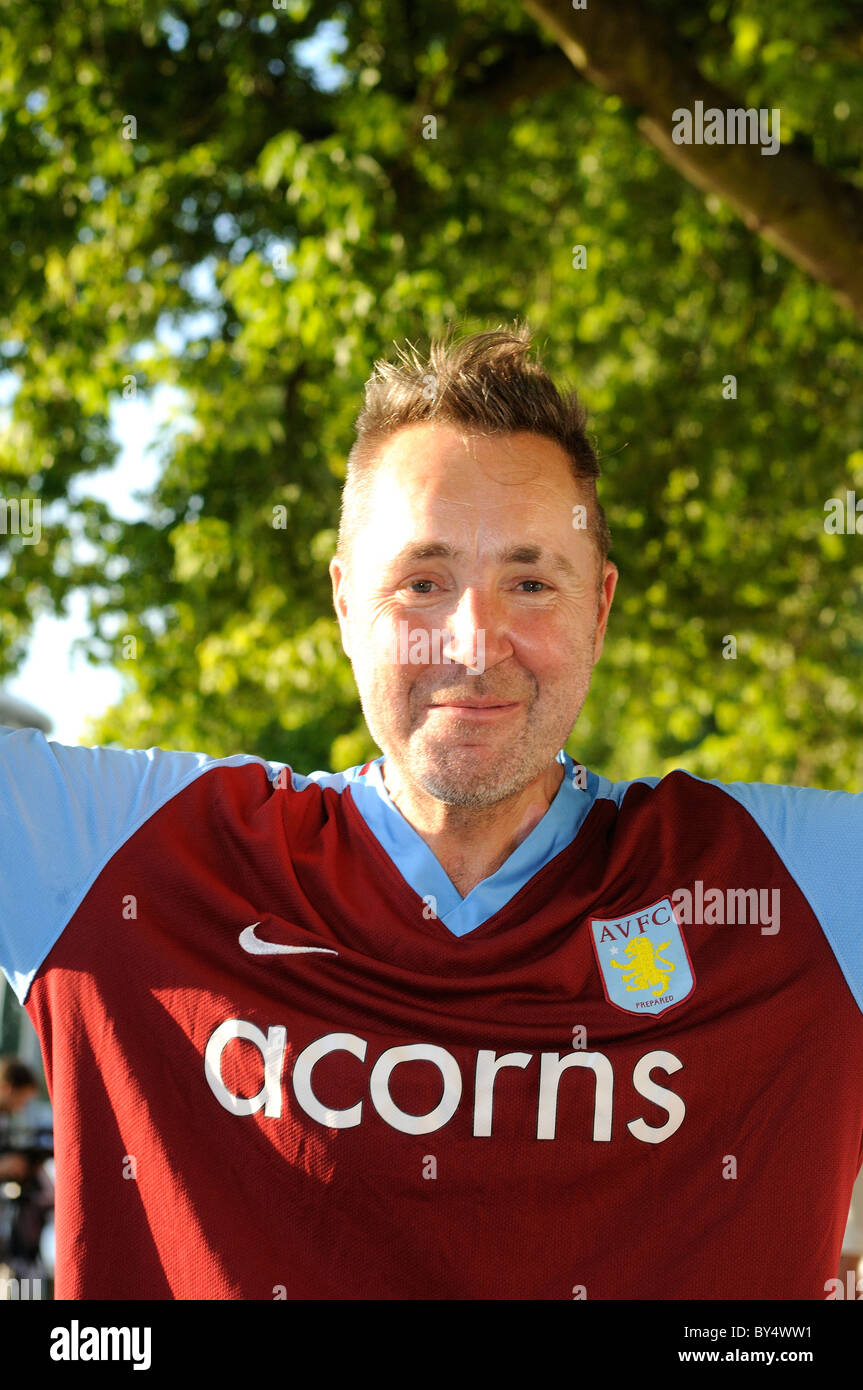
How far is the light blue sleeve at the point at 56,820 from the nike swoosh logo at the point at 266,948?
0.81ft

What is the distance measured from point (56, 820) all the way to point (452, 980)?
26.0 inches

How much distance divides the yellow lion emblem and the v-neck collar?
225mm

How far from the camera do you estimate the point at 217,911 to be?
7.28 ft

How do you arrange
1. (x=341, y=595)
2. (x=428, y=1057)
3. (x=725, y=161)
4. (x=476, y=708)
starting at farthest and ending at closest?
(x=725, y=161) → (x=341, y=595) → (x=476, y=708) → (x=428, y=1057)

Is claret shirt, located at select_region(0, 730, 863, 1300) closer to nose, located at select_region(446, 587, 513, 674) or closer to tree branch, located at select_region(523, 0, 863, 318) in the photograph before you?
nose, located at select_region(446, 587, 513, 674)

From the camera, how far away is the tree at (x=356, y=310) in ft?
20.2

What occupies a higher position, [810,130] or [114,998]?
[810,130]

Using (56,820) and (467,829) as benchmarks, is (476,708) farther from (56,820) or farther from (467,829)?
(56,820)

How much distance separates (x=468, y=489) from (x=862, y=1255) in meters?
3.75

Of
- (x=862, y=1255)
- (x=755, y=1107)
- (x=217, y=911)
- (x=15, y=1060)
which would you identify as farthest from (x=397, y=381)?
(x=15, y=1060)

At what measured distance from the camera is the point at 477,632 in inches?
86.9

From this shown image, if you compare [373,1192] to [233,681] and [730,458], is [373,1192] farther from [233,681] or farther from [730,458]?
[730,458]
